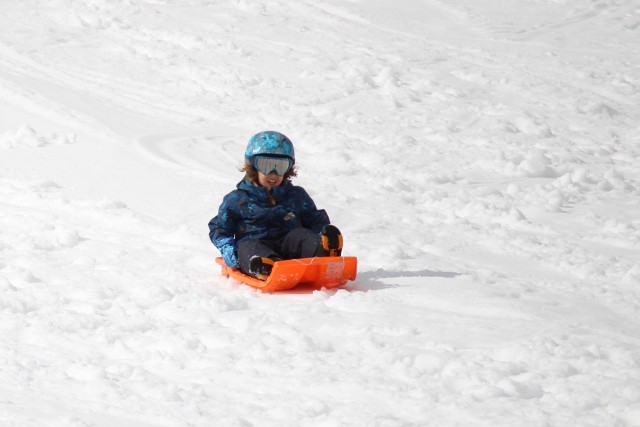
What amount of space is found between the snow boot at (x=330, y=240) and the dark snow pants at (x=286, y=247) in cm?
4

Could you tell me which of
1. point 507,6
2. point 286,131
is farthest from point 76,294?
point 507,6

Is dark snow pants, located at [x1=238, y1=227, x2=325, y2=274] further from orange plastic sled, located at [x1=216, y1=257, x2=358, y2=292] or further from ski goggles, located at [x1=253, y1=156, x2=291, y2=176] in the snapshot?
ski goggles, located at [x1=253, y1=156, x2=291, y2=176]

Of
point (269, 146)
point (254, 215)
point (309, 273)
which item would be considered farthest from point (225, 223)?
point (309, 273)

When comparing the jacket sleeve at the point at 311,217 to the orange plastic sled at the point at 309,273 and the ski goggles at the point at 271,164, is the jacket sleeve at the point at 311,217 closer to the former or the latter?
Answer: the ski goggles at the point at 271,164

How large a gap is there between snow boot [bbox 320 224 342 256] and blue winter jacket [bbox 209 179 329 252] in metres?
0.42

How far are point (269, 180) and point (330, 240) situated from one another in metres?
0.55

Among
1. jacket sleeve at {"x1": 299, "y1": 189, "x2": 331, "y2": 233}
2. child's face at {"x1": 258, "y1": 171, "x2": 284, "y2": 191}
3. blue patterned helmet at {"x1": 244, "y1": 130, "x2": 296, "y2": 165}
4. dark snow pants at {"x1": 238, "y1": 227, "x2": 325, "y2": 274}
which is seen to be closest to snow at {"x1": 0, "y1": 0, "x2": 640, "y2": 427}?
dark snow pants at {"x1": 238, "y1": 227, "x2": 325, "y2": 274}

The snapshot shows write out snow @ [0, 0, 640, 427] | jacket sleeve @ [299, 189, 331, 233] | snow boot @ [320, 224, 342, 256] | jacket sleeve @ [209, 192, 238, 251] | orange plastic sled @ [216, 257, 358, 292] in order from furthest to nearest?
jacket sleeve @ [299, 189, 331, 233]
jacket sleeve @ [209, 192, 238, 251]
snow boot @ [320, 224, 342, 256]
orange plastic sled @ [216, 257, 358, 292]
snow @ [0, 0, 640, 427]

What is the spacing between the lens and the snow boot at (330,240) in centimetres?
498

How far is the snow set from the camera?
11.6ft

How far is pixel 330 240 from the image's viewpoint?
4992 millimetres

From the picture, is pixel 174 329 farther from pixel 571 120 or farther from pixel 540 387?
pixel 571 120

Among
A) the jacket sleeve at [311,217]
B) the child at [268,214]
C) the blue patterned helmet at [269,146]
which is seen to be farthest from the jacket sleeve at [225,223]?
the jacket sleeve at [311,217]

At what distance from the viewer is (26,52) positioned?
37.6 feet
